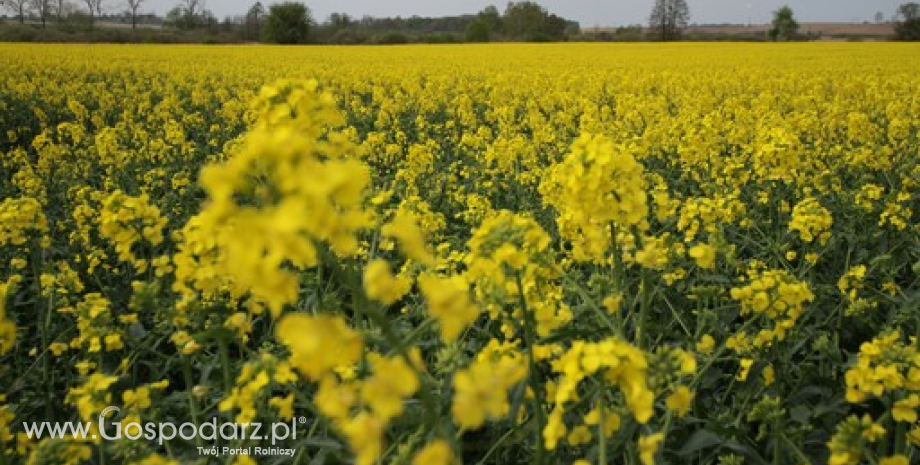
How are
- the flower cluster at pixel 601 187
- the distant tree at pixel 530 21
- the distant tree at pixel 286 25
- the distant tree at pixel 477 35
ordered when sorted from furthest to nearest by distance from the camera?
the distant tree at pixel 530 21, the distant tree at pixel 477 35, the distant tree at pixel 286 25, the flower cluster at pixel 601 187

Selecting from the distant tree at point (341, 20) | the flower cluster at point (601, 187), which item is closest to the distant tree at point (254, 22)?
the distant tree at point (341, 20)

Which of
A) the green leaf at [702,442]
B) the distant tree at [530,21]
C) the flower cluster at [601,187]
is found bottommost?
the green leaf at [702,442]

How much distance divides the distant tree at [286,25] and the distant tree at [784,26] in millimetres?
34820

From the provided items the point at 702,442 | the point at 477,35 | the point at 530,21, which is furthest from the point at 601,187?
the point at 530,21

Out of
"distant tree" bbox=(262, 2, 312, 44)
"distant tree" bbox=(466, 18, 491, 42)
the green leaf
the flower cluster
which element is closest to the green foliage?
"distant tree" bbox=(466, 18, 491, 42)

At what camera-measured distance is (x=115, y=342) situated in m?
2.47

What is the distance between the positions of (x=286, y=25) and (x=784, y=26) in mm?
40184

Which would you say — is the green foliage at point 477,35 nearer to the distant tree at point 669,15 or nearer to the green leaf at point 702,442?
the distant tree at point 669,15

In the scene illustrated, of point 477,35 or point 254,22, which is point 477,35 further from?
point 254,22

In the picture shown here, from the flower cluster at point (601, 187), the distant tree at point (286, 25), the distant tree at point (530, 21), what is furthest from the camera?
the distant tree at point (530, 21)

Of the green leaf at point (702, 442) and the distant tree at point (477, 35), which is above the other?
the distant tree at point (477, 35)

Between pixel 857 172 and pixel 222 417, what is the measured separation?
5.74m

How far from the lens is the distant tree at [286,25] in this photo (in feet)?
164

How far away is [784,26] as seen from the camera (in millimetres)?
59938
